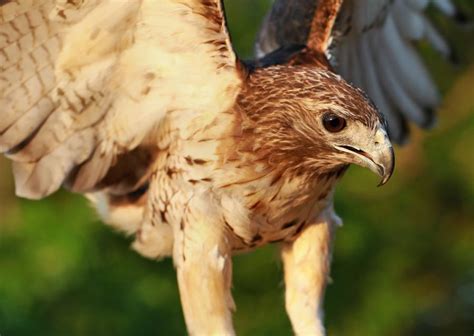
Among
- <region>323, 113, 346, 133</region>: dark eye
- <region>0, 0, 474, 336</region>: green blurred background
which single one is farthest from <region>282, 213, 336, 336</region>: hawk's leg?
<region>0, 0, 474, 336</region>: green blurred background

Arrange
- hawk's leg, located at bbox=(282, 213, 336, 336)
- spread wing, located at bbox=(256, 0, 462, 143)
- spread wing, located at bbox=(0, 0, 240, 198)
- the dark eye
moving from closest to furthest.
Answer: the dark eye < spread wing, located at bbox=(0, 0, 240, 198) < hawk's leg, located at bbox=(282, 213, 336, 336) < spread wing, located at bbox=(256, 0, 462, 143)

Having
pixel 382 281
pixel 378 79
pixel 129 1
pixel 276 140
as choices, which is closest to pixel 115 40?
pixel 129 1

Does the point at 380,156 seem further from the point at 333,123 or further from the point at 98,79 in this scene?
the point at 98,79

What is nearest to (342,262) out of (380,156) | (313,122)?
(313,122)

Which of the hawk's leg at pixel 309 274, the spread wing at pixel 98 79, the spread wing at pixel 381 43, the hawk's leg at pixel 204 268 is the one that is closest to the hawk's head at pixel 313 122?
the spread wing at pixel 98 79

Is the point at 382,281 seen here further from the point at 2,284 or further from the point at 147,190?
the point at 147,190

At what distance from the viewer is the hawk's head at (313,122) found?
3619 millimetres

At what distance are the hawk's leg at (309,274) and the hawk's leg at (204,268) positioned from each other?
293 millimetres

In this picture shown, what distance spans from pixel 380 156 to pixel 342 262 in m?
4.90

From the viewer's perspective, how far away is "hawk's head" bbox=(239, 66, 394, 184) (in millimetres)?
3619

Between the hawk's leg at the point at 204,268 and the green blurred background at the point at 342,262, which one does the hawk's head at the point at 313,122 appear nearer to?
the hawk's leg at the point at 204,268

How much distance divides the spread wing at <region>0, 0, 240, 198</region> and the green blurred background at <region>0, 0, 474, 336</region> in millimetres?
3338

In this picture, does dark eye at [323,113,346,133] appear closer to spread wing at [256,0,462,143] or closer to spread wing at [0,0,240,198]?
spread wing at [0,0,240,198]

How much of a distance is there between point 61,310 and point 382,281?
2.18 m
